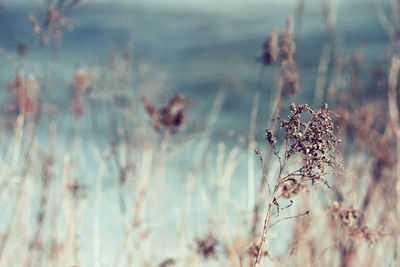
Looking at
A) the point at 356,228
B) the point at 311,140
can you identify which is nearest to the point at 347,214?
the point at 356,228

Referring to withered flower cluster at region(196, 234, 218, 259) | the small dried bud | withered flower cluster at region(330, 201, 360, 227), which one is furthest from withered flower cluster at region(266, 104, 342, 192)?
withered flower cluster at region(196, 234, 218, 259)

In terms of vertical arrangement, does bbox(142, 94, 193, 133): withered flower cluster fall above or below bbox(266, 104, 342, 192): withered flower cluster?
above

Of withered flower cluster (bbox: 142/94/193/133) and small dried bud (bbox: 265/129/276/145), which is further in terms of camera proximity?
withered flower cluster (bbox: 142/94/193/133)

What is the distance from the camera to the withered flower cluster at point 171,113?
3.72m

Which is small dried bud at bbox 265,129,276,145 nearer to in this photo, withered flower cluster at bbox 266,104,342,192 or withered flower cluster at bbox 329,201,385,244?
withered flower cluster at bbox 266,104,342,192

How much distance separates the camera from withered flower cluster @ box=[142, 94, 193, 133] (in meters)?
3.72

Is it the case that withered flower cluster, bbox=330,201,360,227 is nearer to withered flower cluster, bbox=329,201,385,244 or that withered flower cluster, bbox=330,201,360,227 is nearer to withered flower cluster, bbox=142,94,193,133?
withered flower cluster, bbox=329,201,385,244

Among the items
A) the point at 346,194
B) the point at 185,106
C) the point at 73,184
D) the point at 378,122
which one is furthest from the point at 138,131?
the point at 378,122

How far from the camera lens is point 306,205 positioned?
466 cm

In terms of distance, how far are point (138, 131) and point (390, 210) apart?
9.90 ft

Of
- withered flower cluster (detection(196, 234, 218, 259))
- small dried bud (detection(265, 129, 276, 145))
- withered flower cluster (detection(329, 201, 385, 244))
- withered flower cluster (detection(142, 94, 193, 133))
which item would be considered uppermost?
withered flower cluster (detection(142, 94, 193, 133))

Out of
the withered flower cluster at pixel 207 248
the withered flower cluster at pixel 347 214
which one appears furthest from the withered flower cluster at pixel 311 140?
the withered flower cluster at pixel 207 248

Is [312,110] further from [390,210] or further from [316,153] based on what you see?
[390,210]

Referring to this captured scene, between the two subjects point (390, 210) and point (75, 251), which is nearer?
point (75, 251)
